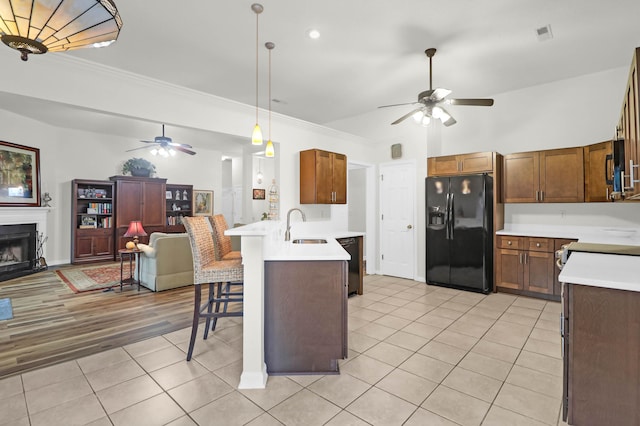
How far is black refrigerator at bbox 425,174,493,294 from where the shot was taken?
4.51m

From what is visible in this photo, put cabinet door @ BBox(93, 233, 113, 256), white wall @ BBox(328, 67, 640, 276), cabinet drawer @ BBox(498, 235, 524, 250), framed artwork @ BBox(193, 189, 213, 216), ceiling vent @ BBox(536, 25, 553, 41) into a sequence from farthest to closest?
1. framed artwork @ BBox(193, 189, 213, 216)
2. cabinet door @ BBox(93, 233, 113, 256)
3. cabinet drawer @ BBox(498, 235, 524, 250)
4. white wall @ BBox(328, 67, 640, 276)
5. ceiling vent @ BBox(536, 25, 553, 41)

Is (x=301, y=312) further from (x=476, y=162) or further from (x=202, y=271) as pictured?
(x=476, y=162)

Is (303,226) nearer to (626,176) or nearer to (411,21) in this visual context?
(411,21)

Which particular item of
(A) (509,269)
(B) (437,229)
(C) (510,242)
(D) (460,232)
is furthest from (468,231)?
(A) (509,269)

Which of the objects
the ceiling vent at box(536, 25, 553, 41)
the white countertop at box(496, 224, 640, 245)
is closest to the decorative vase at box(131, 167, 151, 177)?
the white countertop at box(496, 224, 640, 245)

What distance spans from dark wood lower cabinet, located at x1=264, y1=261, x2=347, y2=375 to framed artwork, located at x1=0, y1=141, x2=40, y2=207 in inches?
246

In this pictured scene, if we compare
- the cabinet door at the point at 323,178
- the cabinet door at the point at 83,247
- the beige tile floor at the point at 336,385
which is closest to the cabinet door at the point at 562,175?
the beige tile floor at the point at 336,385

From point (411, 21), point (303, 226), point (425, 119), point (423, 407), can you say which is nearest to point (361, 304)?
point (303, 226)

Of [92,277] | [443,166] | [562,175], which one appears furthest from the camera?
[92,277]

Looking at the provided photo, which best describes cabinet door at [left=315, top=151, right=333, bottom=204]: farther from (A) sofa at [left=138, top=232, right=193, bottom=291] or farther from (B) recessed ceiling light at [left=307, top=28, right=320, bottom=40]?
(A) sofa at [left=138, top=232, right=193, bottom=291]

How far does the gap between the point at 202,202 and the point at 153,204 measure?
1485mm

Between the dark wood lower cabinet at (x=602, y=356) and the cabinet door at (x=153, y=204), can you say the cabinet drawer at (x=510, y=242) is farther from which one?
the cabinet door at (x=153, y=204)

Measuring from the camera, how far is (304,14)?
2.93 metres

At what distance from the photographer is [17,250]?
575cm
